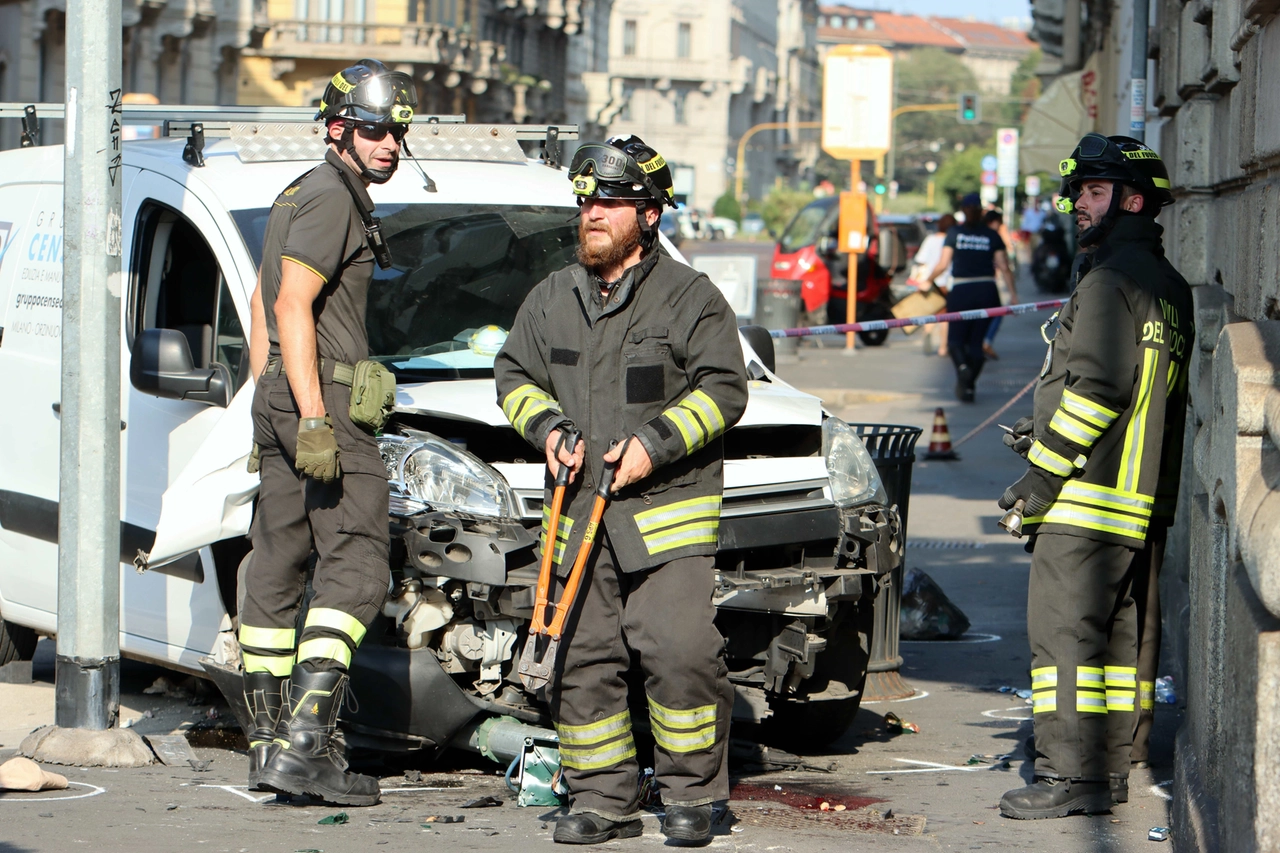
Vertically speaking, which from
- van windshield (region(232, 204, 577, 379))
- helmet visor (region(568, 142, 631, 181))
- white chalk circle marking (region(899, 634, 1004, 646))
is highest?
helmet visor (region(568, 142, 631, 181))

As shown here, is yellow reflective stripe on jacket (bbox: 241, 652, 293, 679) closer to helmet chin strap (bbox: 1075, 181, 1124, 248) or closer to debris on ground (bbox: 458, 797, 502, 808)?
debris on ground (bbox: 458, 797, 502, 808)

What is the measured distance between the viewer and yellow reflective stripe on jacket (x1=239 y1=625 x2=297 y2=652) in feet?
17.0

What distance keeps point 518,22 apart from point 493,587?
63.4m

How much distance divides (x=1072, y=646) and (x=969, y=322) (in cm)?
1249

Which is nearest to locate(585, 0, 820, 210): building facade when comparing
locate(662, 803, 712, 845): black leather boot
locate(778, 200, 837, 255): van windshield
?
locate(778, 200, 837, 255): van windshield

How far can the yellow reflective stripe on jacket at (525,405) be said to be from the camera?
4762mm

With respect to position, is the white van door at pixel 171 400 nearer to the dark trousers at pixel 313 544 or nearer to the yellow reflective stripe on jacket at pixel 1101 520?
the dark trousers at pixel 313 544

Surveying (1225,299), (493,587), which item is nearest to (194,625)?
(493,587)

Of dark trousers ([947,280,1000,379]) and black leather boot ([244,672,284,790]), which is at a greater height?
dark trousers ([947,280,1000,379])

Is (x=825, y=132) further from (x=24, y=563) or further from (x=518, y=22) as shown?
(x=518, y=22)

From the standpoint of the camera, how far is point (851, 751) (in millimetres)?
6133

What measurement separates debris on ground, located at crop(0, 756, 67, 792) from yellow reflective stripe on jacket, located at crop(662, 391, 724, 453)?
2172mm

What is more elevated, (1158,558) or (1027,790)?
(1158,558)

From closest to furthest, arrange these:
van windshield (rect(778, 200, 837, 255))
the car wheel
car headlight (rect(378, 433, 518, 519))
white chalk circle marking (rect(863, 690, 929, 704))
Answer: car headlight (rect(378, 433, 518, 519)), white chalk circle marking (rect(863, 690, 929, 704)), the car wheel, van windshield (rect(778, 200, 837, 255))
